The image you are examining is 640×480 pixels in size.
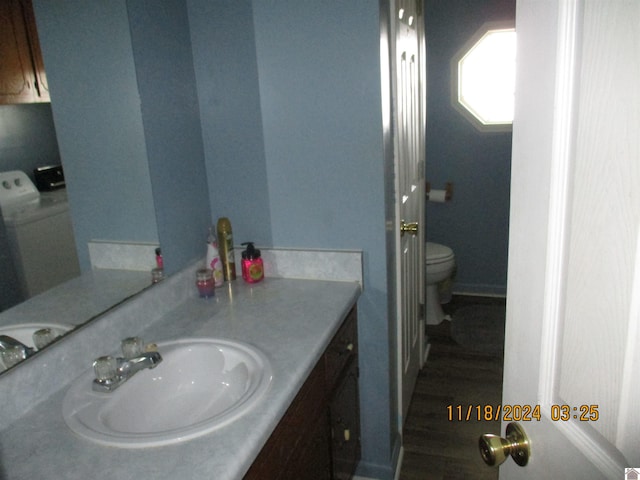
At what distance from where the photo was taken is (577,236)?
2.14 ft

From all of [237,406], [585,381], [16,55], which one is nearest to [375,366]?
[237,406]

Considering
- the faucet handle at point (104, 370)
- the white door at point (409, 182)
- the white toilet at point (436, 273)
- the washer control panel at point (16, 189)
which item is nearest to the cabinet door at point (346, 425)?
the white door at point (409, 182)

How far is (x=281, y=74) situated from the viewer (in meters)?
1.71

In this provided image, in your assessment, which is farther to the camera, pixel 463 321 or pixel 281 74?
pixel 463 321

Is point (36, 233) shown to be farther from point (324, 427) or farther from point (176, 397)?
point (324, 427)

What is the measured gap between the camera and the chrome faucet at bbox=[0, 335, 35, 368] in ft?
3.64

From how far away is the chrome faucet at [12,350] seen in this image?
1110 mm

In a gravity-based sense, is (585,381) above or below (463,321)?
above

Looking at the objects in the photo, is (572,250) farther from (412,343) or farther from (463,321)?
(463,321)

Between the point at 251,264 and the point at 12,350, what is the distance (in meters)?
0.83

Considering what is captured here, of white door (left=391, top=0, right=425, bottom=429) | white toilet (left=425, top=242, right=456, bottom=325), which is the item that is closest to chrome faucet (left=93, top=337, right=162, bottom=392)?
white door (left=391, top=0, right=425, bottom=429)

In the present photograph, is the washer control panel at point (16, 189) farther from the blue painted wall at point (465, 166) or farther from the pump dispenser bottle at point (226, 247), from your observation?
the blue painted wall at point (465, 166)

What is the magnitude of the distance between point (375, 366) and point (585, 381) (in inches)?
50.8

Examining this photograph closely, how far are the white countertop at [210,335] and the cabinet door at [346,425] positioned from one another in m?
0.26
